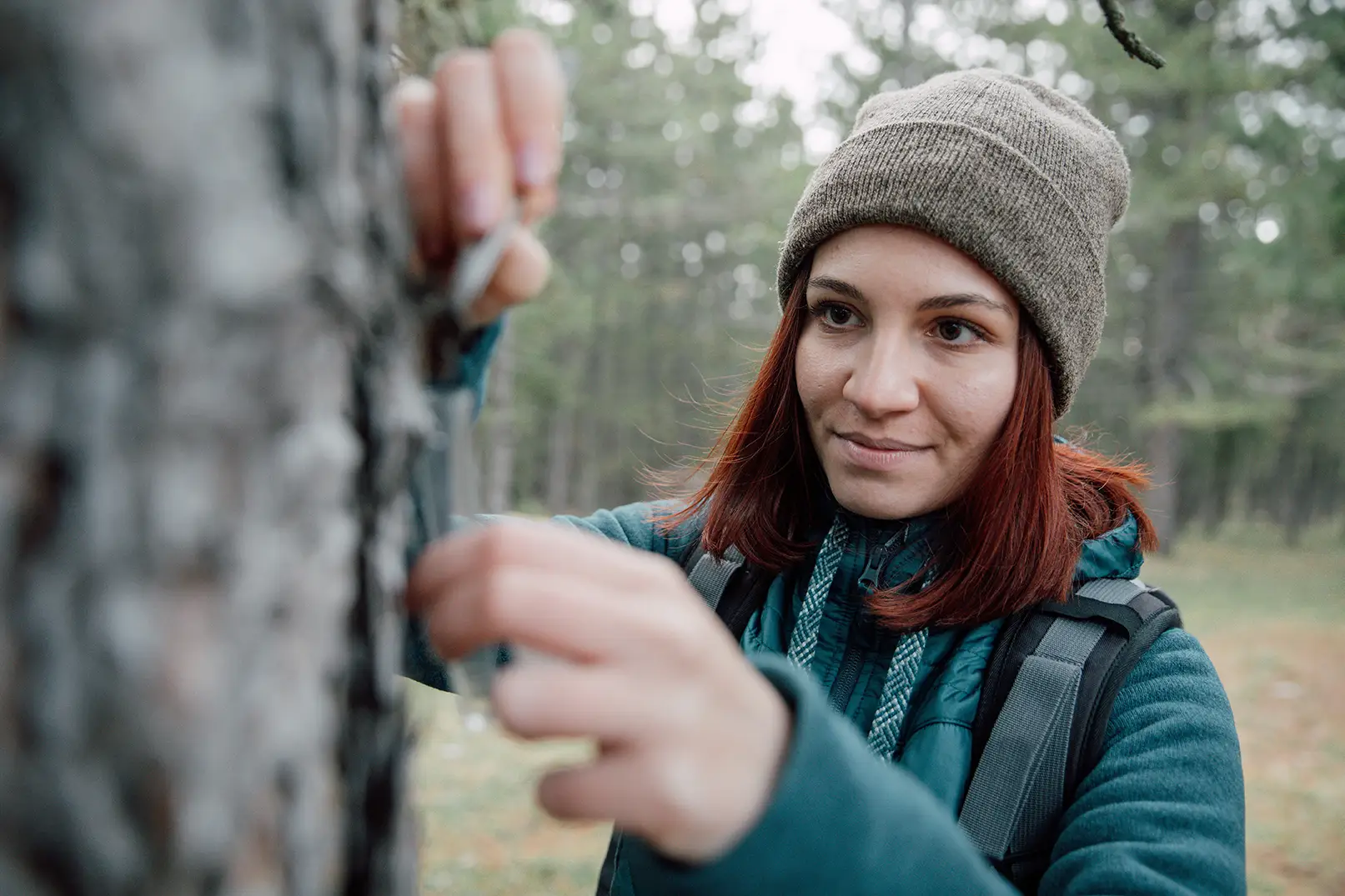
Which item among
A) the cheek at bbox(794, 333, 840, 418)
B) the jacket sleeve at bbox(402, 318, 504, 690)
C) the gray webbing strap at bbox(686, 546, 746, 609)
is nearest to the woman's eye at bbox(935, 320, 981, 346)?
the cheek at bbox(794, 333, 840, 418)

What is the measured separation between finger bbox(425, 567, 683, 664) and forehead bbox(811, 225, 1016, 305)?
4.44ft

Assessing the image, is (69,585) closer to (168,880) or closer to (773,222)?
(168,880)

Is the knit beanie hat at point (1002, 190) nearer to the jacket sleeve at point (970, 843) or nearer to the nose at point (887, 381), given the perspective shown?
the nose at point (887, 381)

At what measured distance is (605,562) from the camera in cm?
76

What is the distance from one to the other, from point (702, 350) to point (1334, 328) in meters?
17.3

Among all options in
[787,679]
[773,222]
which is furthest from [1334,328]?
[787,679]

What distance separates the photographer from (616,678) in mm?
721

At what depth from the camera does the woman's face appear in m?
1.88

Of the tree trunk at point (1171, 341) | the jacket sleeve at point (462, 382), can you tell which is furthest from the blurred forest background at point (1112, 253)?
the jacket sleeve at point (462, 382)

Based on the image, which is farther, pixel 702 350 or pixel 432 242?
pixel 702 350

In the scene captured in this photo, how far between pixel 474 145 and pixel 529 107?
7cm

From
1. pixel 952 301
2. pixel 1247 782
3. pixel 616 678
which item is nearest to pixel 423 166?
pixel 616 678

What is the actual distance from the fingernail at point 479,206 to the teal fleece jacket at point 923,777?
0.87ft

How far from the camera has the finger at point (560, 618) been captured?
0.72 meters
